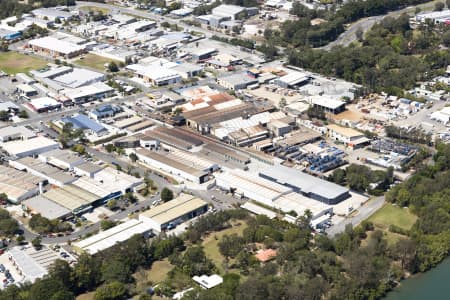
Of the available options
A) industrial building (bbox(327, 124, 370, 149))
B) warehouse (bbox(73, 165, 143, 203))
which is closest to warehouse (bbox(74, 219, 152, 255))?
warehouse (bbox(73, 165, 143, 203))

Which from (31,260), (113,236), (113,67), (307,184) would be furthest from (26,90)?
(307,184)

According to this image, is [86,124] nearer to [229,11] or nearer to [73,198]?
[73,198]

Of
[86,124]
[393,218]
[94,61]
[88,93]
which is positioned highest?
[88,93]

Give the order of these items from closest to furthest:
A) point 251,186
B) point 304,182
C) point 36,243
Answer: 1. point 36,243
2. point 251,186
3. point 304,182

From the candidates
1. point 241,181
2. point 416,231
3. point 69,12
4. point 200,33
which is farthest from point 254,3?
point 416,231

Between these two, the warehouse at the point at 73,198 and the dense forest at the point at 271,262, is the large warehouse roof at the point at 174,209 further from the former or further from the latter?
the warehouse at the point at 73,198

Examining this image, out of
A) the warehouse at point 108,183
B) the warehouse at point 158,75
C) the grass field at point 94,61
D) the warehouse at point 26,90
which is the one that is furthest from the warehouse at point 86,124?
the grass field at point 94,61

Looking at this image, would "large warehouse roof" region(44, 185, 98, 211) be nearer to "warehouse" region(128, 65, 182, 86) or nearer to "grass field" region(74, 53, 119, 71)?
"warehouse" region(128, 65, 182, 86)
